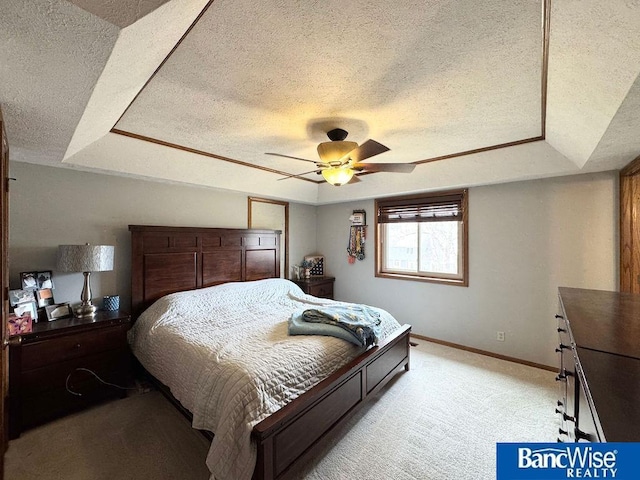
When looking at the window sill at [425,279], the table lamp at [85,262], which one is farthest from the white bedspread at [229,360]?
the window sill at [425,279]

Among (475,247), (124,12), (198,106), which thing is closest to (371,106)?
(198,106)

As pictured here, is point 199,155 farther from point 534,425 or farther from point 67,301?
point 534,425

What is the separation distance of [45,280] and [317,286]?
3252mm

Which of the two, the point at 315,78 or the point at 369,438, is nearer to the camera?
the point at 315,78

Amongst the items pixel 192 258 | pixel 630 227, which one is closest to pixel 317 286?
pixel 192 258

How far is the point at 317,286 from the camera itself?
14.9 feet

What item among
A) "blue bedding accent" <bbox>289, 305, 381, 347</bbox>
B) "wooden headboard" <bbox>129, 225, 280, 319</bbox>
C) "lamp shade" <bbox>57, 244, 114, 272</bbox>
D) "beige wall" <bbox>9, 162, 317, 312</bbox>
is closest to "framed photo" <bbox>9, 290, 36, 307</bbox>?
"beige wall" <bbox>9, 162, 317, 312</bbox>

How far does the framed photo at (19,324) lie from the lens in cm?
199

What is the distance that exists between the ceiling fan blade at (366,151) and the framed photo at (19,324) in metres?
2.75

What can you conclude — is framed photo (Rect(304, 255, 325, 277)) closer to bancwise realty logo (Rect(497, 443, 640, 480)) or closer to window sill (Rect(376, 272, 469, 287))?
window sill (Rect(376, 272, 469, 287))

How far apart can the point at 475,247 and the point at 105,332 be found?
4.13 metres

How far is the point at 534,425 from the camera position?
212cm

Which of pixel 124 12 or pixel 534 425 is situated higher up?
pixel 124 12

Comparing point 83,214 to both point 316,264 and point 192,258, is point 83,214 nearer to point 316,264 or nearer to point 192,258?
point 192,258
